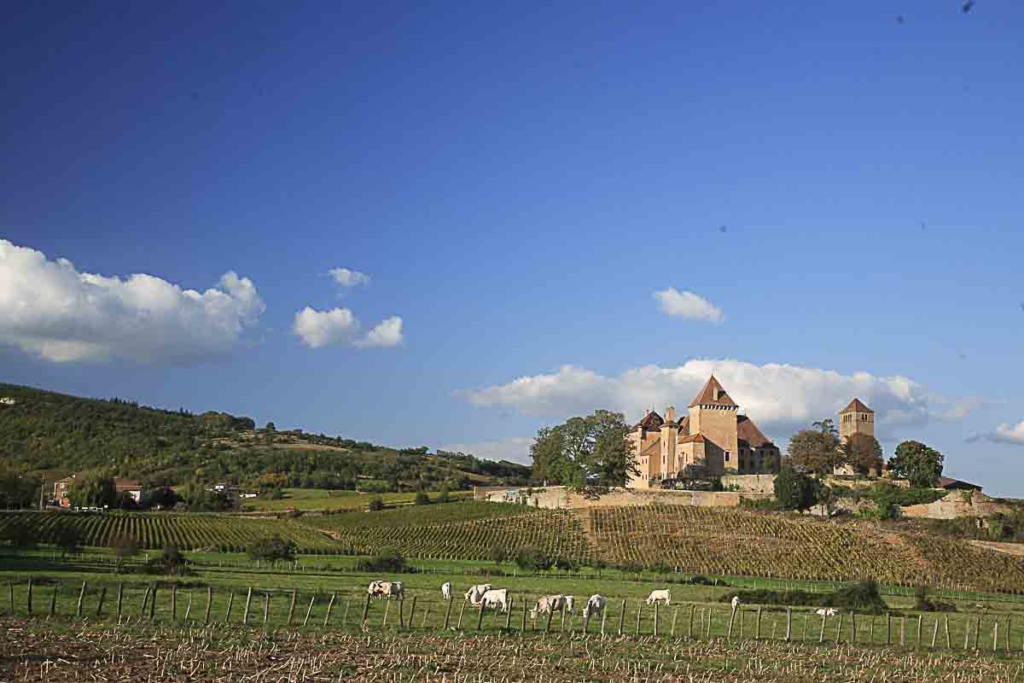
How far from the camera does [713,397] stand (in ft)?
357

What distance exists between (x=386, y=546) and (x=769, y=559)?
28.3m

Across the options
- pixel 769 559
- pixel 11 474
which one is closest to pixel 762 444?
pixel 769 559

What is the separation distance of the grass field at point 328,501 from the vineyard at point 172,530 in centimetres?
1359

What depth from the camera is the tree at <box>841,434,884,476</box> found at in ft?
335

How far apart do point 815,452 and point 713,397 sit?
590 inches

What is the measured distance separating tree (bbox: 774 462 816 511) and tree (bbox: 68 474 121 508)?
68.9 m

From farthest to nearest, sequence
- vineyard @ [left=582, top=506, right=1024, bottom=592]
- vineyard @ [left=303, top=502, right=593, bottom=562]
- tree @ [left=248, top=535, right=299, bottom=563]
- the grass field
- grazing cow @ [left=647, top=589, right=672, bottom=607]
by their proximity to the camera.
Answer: the grass field, vineyard @ [left=303, top=502, right=593, bottom=562], vineyard @ [left=582, top=506, right=1024, bottom=592], tree @ [left=248, top=535, right=299, bottom=563], grazing cow @ [left=647, top=589, right=672, bottom=607]

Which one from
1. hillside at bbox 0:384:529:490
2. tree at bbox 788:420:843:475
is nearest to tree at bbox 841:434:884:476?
tree at bbox 788:420:843:475

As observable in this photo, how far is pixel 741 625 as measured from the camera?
103ft

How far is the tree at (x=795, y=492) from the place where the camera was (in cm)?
8794

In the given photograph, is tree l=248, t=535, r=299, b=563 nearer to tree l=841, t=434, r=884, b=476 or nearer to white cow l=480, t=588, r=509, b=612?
white cow l=480, t=588, r=509, b=612

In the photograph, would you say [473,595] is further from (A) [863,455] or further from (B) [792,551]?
(A) [863,455]

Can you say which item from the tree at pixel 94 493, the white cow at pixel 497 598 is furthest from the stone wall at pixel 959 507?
the tree at pixel 94 493

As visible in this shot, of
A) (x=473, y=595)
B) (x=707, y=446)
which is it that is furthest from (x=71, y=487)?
(x=473, y=595)
